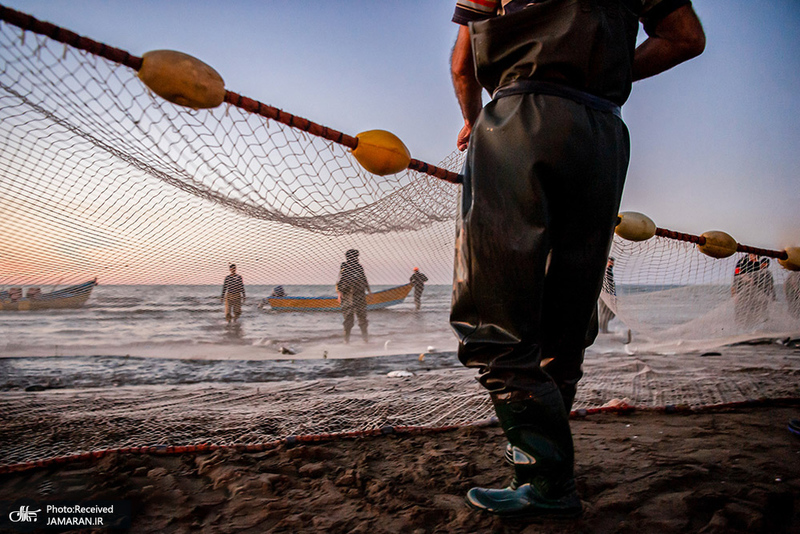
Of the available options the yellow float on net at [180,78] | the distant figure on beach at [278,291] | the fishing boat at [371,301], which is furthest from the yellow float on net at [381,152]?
the fishing boat at [371,301]

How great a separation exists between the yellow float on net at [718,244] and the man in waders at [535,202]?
241 centimetres

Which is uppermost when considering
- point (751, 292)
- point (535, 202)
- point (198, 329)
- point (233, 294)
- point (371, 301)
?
point (535, 202)

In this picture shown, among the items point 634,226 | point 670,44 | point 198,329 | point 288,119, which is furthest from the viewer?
point 198,329

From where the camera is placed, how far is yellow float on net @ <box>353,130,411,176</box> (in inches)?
77.0

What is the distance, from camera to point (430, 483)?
54.9 inches

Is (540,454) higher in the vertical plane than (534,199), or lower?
lower

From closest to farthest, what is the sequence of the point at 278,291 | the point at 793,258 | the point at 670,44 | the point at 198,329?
the point at 670,44 → the point at 793,258 → the point at 198,329 → the point at 278,291

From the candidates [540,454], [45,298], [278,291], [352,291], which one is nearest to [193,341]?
[45,298]

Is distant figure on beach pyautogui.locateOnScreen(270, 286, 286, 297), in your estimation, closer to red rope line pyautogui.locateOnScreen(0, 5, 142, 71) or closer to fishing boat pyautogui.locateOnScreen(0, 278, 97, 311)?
fishing boat pyautogui.locateOnScreen(0, 278, 97, 311)

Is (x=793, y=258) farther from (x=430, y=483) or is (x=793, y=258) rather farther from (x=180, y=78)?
(x=180, y=78)

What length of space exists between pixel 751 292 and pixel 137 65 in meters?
5.58

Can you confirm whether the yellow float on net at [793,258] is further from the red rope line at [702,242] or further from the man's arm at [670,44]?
the man's arm at [670,44]

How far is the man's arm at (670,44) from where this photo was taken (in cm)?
130

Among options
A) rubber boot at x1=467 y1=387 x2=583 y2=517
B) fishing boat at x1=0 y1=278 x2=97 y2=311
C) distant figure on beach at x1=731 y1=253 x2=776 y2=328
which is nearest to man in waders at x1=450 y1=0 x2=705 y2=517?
rubber boot at x1=467 y1=387 x2=583 y2=517
